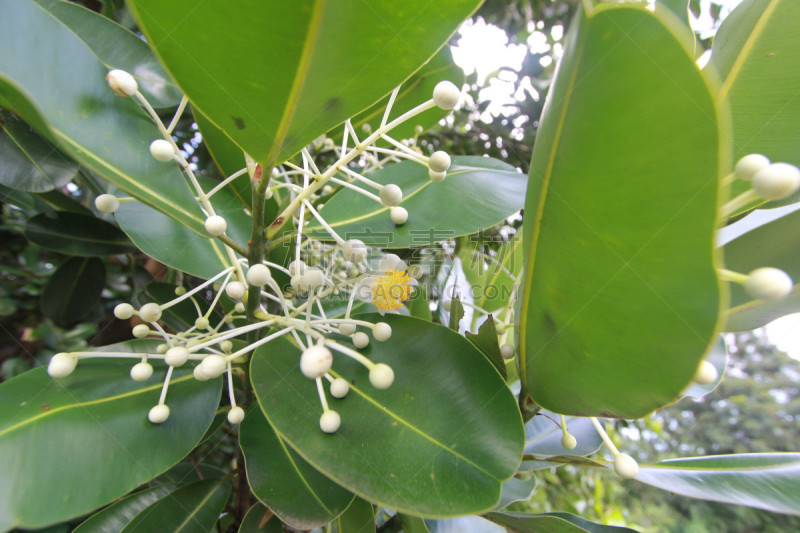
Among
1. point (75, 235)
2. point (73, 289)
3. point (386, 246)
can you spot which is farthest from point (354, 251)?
point (73, 289)

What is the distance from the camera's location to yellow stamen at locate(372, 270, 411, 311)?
68 cm

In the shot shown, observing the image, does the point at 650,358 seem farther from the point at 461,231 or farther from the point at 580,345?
the point at 461,231

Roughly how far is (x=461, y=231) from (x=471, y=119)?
56.5 inches

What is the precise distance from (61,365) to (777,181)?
80 centimetres

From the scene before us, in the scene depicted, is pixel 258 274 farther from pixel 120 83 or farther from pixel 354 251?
pixel 120 83

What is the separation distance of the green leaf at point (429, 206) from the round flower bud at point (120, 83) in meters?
0.30

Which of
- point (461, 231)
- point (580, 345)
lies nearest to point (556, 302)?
point (580, 345)

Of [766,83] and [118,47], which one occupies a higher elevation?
[766,83]

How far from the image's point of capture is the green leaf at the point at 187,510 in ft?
2.34

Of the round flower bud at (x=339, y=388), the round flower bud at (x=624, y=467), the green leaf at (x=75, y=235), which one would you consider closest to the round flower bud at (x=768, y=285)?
the round flower bud at (x=624, y=467)

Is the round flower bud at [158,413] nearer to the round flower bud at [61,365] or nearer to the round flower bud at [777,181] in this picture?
the round flower bud at [61,365]

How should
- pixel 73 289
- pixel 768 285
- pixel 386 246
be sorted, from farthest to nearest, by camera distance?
pixel 73 289, pixel 386 246, pixel 768 285

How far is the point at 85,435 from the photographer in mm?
549

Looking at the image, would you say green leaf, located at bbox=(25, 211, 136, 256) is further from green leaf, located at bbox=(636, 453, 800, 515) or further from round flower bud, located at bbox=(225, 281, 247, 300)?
green leaf, located at bbox=(636, 453, 800, 515)
